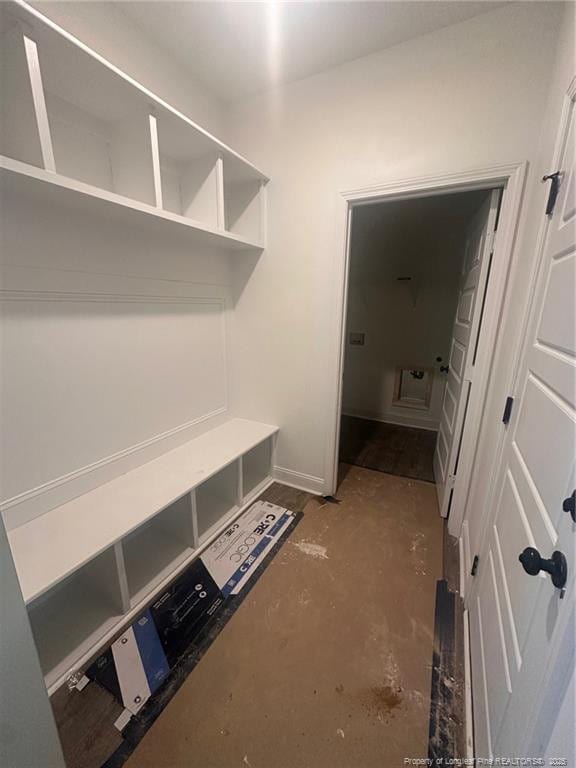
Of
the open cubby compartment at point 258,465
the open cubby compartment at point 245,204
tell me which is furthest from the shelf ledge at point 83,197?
the open cubby compartment at point 258,465

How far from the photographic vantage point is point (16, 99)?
1.00 metres

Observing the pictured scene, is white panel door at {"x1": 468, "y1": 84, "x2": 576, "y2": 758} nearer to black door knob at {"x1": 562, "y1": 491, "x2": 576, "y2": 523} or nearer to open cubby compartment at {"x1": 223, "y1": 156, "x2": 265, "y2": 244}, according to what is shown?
black door knob at {"x1": 562, "y1": 491, "x2": 576, "y2": 523}

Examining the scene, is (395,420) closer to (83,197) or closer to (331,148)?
(331,148)

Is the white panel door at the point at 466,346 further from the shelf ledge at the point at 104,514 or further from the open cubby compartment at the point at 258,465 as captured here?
the shelf ledge at the point at 104,514

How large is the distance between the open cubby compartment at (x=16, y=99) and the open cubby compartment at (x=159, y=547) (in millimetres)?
1633

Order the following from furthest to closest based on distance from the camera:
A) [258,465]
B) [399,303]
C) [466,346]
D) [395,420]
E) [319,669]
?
[395,420]
[399,303]
[258,465]
[466,346]
[319,669]

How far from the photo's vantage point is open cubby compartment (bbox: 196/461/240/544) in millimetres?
2018

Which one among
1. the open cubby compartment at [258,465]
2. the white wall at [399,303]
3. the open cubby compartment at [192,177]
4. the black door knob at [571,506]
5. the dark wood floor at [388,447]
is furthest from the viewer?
the white wall at [399,303]

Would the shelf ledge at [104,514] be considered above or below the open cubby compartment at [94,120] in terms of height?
below

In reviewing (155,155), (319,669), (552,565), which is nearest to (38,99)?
(155,155)

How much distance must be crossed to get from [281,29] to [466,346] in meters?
1.95

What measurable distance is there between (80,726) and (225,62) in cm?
310

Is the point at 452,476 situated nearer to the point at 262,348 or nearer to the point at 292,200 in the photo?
the point at 262,348

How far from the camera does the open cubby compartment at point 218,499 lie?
2.02 metres
